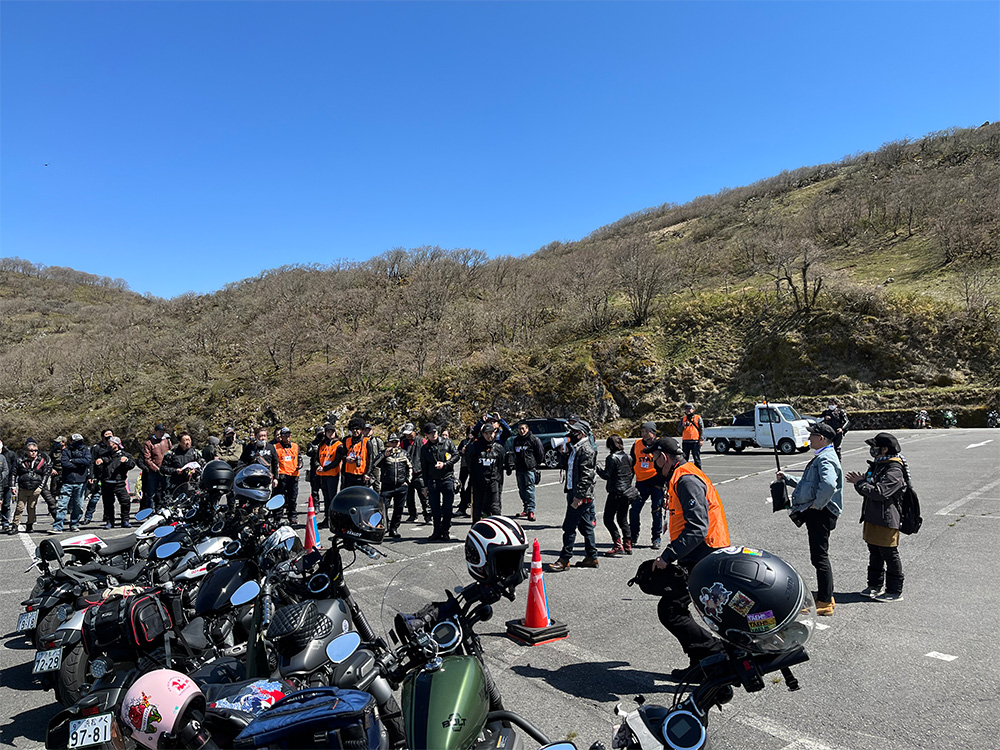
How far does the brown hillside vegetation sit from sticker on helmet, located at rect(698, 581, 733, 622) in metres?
28.4

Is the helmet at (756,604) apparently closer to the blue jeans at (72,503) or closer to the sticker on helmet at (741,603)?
the sticker on helmet at (741,603)

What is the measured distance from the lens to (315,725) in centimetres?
196

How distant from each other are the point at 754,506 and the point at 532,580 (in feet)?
24.7

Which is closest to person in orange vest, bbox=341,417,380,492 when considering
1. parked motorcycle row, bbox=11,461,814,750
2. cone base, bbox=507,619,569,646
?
parked motorcycle row, bbox=11,461,814,750

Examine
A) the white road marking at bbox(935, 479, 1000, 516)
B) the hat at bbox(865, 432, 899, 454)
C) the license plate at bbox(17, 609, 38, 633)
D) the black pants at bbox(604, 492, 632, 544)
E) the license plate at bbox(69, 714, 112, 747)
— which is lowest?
the white road marking at bbox(935, 479, 1000, 516)

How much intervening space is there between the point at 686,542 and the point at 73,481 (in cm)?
1181

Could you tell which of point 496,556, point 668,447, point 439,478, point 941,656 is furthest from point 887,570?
point 439,478

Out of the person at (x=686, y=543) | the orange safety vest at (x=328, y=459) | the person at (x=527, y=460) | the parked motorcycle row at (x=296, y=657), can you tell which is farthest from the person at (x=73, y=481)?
the person at (x=686, y=543)

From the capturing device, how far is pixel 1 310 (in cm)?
5928

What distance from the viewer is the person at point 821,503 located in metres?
5.77

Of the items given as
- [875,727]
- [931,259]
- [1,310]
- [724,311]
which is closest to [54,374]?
[1,310]

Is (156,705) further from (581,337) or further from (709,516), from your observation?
(581,337)

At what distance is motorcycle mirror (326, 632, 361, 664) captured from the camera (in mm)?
2580

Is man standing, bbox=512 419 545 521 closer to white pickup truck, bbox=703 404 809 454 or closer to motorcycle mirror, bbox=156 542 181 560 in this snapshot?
motorcycle mirror, bbox=156 542 181 560
